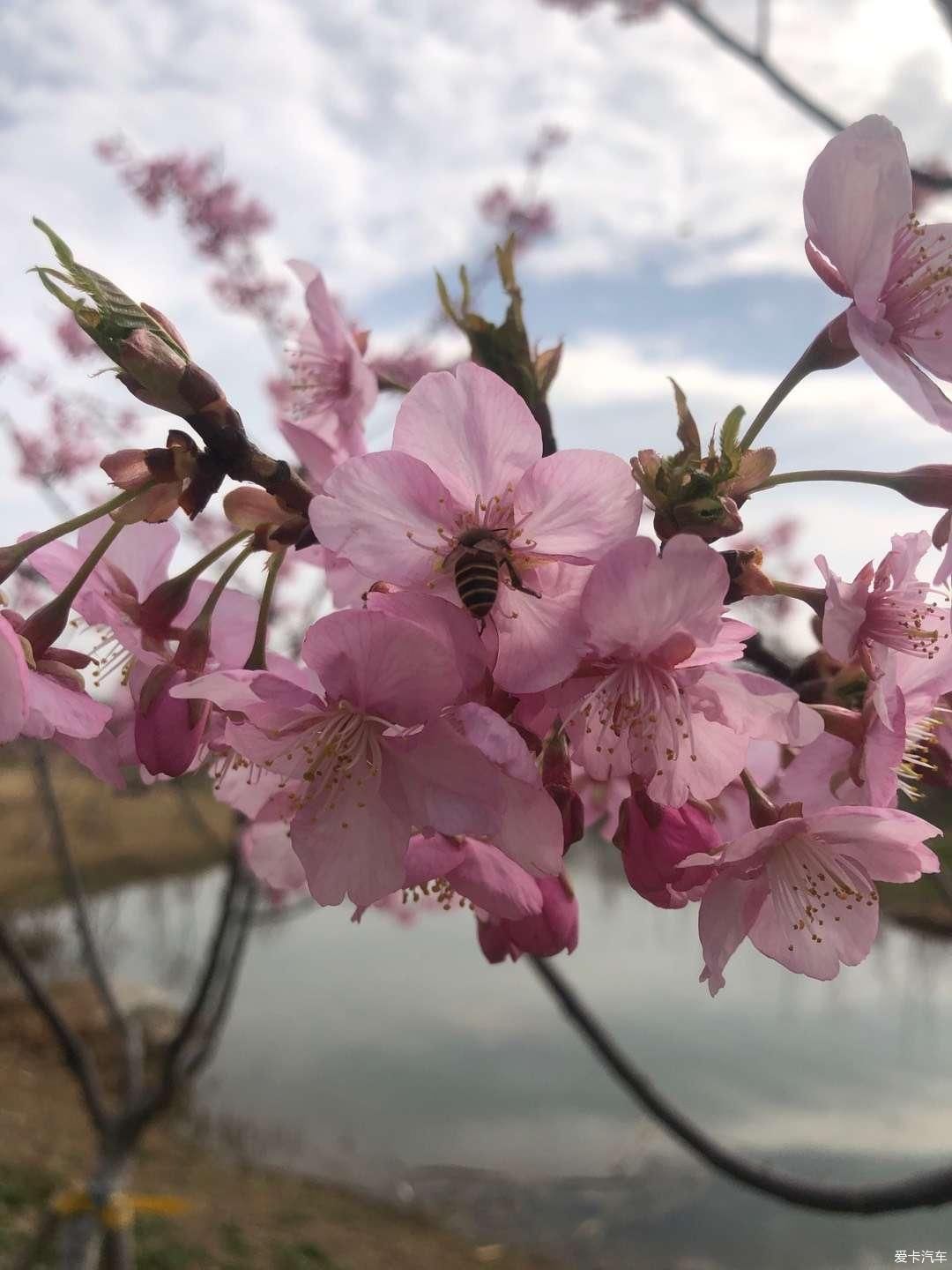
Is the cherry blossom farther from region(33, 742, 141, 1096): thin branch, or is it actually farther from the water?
the water

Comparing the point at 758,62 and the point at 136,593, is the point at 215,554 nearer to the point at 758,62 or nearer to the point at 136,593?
the point at 136,593

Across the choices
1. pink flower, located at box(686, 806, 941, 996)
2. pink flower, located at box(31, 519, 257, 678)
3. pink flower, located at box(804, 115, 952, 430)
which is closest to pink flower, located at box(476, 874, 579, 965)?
pink flower, located at box(686, 806, 941, 996)

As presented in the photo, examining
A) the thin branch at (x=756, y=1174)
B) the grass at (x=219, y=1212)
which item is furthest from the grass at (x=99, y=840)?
the thin branch at (x=756, y=1174)

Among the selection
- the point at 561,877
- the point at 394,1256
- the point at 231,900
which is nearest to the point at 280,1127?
the point at 394,1256

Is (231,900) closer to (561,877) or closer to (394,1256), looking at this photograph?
(561,877)

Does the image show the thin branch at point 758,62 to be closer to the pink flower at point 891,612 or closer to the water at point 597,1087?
the pink flower at point 891,612

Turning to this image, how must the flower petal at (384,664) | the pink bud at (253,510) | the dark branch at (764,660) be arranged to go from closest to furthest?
the flower petal at (384,664) < the pink bud at (253,510) < the dark branch at (764,660)
